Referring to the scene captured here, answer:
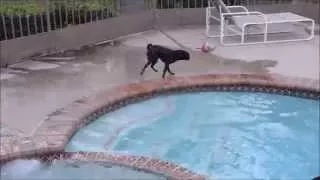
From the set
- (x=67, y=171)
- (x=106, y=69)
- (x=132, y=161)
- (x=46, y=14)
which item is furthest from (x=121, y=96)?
(x=46, y=14)

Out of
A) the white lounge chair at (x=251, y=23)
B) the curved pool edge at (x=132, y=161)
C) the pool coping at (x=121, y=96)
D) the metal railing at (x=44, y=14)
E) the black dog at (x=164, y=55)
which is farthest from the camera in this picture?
the white lounge chair at (x=251, y=23)

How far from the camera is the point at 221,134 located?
6.03 metres

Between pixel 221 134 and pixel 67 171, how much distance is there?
78.2 inches

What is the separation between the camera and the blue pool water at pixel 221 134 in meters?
5.38

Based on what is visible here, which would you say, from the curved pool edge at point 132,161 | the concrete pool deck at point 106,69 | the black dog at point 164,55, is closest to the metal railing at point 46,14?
the concrete pool deck at point 106,69

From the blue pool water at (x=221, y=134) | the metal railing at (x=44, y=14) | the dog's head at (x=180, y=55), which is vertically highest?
the metal railing at (x=44, y=14)

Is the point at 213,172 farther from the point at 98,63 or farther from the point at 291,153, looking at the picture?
the point at 98,63

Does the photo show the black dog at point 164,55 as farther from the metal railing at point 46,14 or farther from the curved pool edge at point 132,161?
the metal railing at point 46,14

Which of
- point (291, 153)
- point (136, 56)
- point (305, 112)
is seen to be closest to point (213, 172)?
point (291, 153)

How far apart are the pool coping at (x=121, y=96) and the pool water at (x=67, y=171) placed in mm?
125

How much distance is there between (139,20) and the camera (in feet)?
31.0

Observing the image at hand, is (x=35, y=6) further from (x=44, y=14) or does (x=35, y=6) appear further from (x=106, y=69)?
(x=106, y=69)

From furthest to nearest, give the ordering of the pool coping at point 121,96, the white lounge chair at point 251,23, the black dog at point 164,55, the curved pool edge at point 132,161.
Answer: the white lounge chair at point 251,23 → the black dog at point 164,55 → the pool coping at point 121,96 → the curved pool edge at point 132,161

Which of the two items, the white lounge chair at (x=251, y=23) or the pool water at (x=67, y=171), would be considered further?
the white lounge chair at (x=251, y=23)
